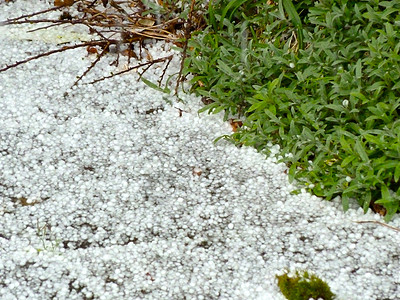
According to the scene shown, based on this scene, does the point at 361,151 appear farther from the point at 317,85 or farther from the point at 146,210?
the point at 146,210

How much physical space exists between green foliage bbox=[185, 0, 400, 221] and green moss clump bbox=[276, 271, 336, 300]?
1.51 feet

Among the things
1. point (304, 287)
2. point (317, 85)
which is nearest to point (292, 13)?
point (317, 85)

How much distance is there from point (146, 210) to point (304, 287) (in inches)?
33.4

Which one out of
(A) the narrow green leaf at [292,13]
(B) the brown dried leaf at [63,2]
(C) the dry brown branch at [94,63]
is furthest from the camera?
(B) the brown dried leaf at [63,2]

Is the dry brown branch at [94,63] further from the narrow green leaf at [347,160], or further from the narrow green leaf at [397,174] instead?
the narrow green leaf at [397,174]

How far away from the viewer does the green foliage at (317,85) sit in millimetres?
2824

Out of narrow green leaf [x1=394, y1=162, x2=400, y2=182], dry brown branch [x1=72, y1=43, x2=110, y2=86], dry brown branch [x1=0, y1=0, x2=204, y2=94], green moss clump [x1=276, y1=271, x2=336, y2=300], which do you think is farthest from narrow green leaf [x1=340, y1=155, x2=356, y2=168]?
dry brown branch [x1=72, y1=43, x2=110, y2=86]

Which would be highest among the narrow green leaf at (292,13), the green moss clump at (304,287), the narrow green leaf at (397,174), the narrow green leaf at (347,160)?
the narrow green leaf at (292,13)

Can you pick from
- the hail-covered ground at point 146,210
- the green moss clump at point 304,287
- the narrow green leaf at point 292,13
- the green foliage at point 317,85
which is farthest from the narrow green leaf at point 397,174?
the narrow green leaf at point 292,13

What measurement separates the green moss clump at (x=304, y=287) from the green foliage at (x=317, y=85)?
0.46m

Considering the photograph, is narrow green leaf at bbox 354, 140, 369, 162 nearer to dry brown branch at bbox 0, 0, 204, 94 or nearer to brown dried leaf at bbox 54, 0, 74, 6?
dry brown branch at bbox 0, 0, 204, 94

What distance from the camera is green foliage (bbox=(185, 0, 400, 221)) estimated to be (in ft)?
9.27

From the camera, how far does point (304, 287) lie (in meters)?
2.49

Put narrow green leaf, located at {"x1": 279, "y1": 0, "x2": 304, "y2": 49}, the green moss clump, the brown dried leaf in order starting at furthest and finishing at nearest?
the brown dried leaf
narrow green leaf, located at {"x1": 279, "y1": 0, "x2": 304, "y2": 49}
the green moss clump
